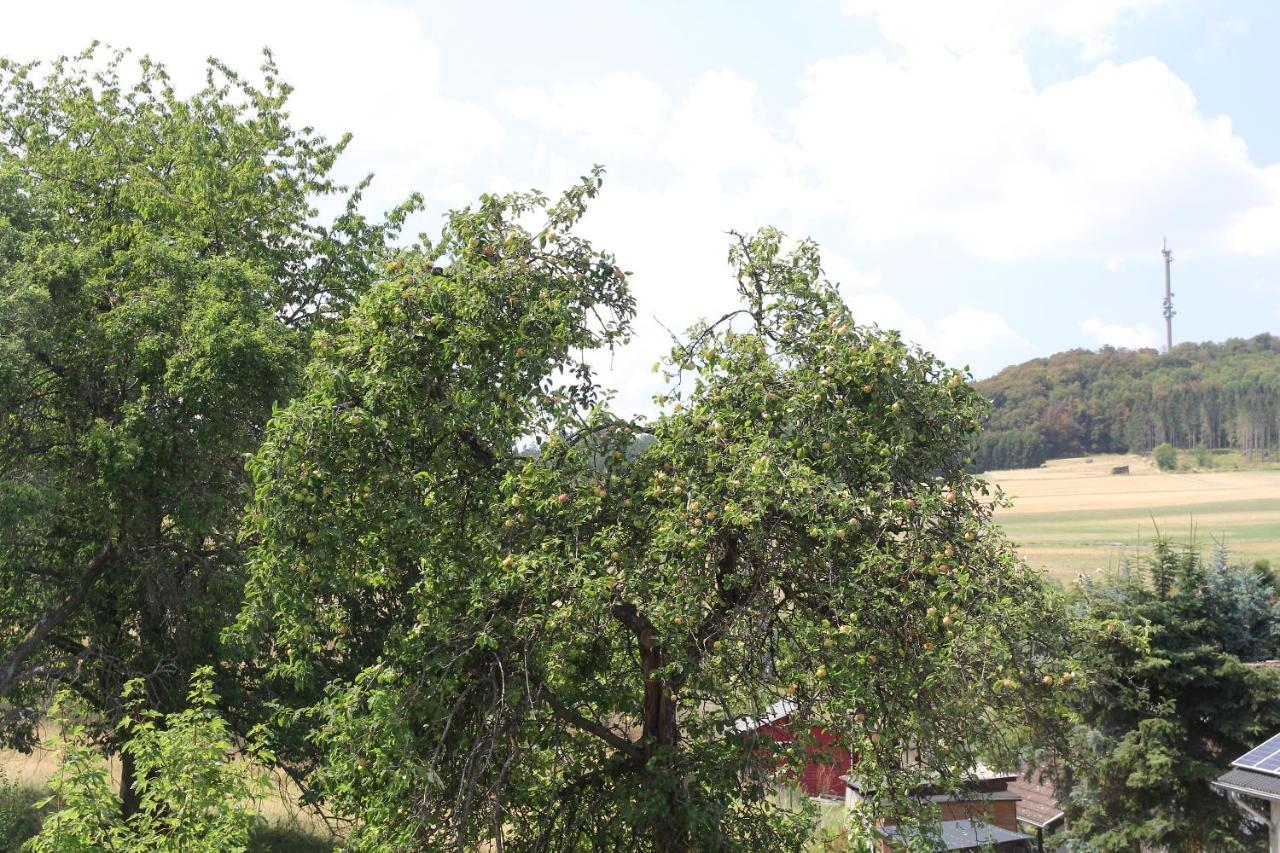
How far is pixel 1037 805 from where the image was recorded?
24859 millimetres

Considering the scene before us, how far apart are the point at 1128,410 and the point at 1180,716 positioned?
7965 centimetres

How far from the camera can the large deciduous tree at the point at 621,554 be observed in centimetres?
586

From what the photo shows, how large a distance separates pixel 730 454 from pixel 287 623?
10.4ft

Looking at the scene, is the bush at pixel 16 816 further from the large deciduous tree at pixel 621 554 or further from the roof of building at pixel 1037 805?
the roof of building at pixel 1037 805

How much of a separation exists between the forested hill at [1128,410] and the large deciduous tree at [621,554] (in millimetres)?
76699

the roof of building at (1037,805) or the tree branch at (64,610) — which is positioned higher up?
the tree branch at (64,610)

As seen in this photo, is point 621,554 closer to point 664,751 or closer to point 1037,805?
point 664,751

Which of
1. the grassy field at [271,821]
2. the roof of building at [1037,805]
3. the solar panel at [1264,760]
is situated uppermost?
the solar panel at [1264,760]

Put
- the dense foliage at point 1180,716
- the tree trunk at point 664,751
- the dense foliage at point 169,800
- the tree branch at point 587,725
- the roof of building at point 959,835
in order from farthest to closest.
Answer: the dense foliage at point 1180,716
the tree branch at point 587,725
the tree trunk at point 664,751
the dense foliage at point 169,800
the roof of building at point 959,835

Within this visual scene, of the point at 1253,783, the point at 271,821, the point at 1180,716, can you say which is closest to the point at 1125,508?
the point at 1180,716

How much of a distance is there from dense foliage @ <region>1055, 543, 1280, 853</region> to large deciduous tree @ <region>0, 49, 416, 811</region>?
44.2 ft

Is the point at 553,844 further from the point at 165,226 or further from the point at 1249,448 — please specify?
the point at 1249,448

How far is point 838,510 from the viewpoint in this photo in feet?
19.1

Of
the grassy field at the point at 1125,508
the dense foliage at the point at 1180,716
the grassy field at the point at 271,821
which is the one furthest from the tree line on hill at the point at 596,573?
the grassy field at the point at 1125,508
